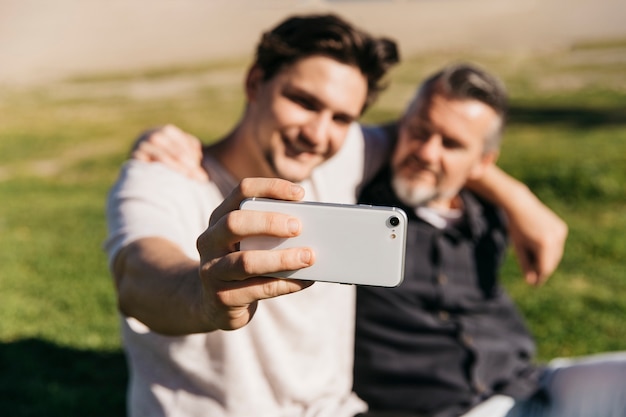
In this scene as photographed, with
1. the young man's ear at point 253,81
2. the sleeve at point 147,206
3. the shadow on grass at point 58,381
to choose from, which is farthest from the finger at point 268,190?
the shadow on grass at point 58,381

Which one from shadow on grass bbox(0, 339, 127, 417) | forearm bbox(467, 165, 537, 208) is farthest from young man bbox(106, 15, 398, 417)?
shadow on grass bbox(0, 339, 127, 417)

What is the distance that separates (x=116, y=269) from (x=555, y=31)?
93.0 ft

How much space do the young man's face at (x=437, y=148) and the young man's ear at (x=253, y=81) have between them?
2.32 ft

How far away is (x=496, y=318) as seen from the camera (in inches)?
132

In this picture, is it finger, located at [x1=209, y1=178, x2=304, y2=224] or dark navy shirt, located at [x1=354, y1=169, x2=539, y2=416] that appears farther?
dark navy shirt, located at [x1=354, y1=169, x2=539, y2=416]

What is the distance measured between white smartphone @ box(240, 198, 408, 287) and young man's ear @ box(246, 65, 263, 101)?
1337 mm

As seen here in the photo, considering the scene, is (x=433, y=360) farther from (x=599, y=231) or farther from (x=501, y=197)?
(x=599, y=231)

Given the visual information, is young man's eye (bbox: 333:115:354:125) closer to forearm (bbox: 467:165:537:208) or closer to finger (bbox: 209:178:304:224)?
forearm (bbox: 467:165:537:208)

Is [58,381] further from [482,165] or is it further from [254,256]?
[254,256]

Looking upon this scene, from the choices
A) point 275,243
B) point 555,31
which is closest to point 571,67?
point 555,31

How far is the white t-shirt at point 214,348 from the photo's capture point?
2363mm

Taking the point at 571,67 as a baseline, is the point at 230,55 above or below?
below

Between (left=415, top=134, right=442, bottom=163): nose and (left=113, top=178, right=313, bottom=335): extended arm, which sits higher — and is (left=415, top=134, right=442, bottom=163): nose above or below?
below

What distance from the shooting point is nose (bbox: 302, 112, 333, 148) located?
274 centimetres
